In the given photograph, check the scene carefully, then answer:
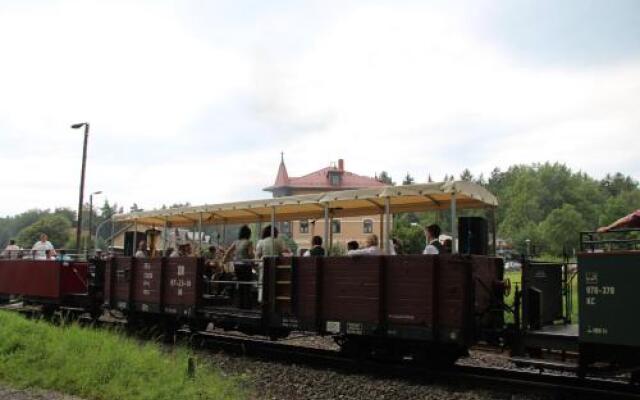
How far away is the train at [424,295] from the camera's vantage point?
7.39 meters

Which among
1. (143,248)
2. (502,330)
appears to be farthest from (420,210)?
(143,248)

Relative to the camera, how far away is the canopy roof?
9.41 meters

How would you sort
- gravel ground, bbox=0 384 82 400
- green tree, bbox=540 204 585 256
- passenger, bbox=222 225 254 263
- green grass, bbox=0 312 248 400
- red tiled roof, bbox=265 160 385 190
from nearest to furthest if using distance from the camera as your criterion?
gravel ground, bbox=0 384 82 400, green grass, bbox=0 312 248 400, passenger, bbox=222 225 254 263, red tiled roof, bbox=265 160 385 190, green tree, bbox=540 204 585 256

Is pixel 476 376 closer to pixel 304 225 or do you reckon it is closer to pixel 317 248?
pixel 317 248

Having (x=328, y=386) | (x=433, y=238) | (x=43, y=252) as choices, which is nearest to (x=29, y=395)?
(x=328, y=386)

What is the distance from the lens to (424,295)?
8742mm

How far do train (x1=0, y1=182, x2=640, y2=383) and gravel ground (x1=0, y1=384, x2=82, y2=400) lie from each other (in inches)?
161

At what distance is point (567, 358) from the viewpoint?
26.6 ft

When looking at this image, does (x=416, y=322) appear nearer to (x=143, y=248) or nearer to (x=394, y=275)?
(x=394, y=275)

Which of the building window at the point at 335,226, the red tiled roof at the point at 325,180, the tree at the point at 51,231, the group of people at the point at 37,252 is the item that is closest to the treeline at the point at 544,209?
the tree at the point at 51,231

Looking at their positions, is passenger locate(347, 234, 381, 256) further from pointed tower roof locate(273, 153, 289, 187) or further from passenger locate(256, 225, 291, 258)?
pointed tower roof locate(273, 153, 289, 187)

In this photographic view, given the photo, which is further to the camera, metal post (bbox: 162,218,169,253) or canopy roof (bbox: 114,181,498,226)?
metal post (bbox: 162,218,169,253)

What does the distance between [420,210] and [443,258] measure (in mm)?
2525

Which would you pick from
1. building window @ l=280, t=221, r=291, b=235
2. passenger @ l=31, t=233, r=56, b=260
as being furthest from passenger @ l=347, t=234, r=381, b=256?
passenger @ l=31, t=233, r=56, b=260
